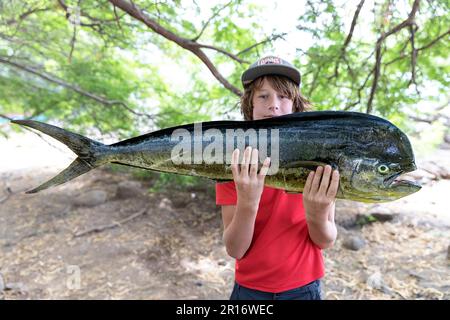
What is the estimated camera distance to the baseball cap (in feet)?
6.21

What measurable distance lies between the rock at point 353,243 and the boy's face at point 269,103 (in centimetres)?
454

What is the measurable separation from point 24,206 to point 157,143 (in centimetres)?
722

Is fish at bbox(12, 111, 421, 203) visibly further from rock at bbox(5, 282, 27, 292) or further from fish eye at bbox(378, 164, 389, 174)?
rock at bbox(5, 282, 27, 292)

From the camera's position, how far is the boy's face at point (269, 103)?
5.94ft

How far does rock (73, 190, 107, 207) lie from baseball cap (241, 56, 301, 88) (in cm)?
635

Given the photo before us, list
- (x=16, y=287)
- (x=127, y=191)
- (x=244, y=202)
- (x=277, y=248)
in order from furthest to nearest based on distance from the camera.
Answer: (x=127, y=191), (x=16, y=287), (x=277, y=248), (x=244, y=202)

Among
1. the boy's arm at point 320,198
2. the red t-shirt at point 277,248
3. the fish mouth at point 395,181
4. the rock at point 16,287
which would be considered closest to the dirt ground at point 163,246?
the rock at point 16,287

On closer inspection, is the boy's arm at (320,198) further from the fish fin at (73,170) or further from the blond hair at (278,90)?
the fish fin at (73,170)

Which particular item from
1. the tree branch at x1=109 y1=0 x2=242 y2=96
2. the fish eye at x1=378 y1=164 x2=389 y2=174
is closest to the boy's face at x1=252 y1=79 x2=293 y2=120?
the fish eye at x1=378 y1=164 x2=389 y2=174

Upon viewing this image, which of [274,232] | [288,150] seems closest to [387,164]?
[288,150]

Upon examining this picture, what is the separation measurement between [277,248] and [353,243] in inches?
168

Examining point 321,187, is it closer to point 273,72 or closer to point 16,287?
point 273,72

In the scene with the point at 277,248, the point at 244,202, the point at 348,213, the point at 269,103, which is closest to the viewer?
the point at 244,202

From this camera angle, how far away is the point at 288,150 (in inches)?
56.2
